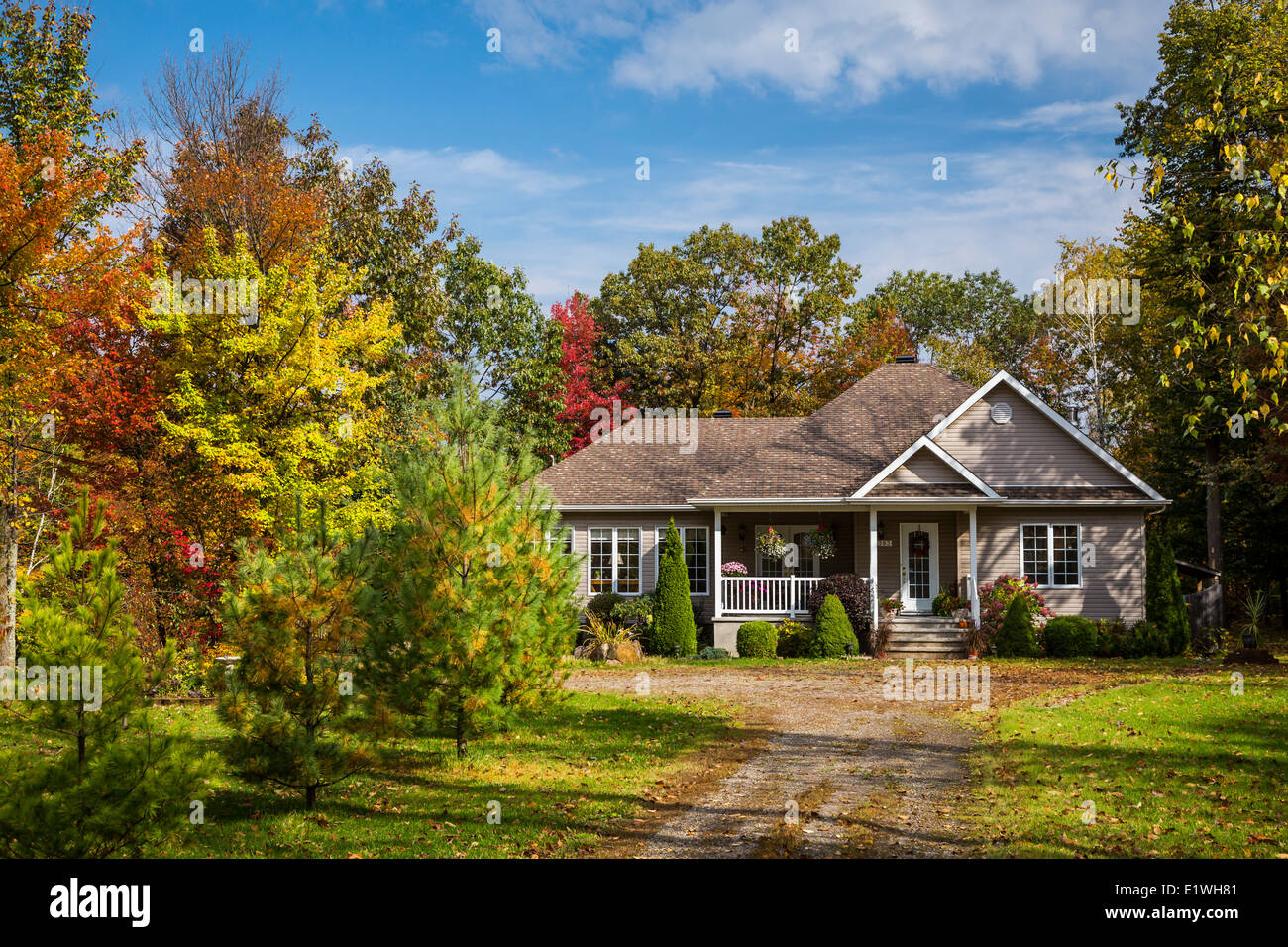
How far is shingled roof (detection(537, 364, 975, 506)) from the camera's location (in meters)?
25.2

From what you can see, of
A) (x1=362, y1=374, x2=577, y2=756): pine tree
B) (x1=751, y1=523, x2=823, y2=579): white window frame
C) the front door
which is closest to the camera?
(x1=362, y1=374, x2=577, y2=756): pine tree

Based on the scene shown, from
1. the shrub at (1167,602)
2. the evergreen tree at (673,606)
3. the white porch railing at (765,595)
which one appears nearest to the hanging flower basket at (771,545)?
the white porch railing at (765,595)

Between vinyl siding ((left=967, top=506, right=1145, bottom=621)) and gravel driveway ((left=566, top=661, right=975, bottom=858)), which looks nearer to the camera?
gravel driveway ((left=566, top=661, right=975, bottom=858))

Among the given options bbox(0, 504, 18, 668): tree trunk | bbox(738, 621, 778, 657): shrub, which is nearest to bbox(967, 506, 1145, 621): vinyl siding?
bbox(738, 621, 778, 657): shrub

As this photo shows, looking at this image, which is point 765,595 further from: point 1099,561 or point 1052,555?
point 1099,561

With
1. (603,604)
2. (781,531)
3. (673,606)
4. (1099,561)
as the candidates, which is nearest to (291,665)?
(673,606)

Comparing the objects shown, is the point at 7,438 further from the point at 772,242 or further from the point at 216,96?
the point at 772,242

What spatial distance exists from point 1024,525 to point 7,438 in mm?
22528

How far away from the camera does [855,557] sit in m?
24.9

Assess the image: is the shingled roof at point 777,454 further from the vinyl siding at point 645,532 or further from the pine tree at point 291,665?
the pine tree at point 291,665

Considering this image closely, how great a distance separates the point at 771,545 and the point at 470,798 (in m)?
16.8

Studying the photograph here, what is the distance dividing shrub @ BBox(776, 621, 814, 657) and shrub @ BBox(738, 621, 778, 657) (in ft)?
0.78

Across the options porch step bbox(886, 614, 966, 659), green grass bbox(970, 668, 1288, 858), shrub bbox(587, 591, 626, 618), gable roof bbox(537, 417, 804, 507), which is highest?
gable roof bbox(537, 417, 804, 507)

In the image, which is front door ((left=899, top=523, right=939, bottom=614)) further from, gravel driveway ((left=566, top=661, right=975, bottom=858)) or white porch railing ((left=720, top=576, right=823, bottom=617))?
gravel driveway ((left=566, top=661, right=975, bottom=858))
